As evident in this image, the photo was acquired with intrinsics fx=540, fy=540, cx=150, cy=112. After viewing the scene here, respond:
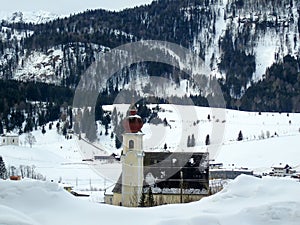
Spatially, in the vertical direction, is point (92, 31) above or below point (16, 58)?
above

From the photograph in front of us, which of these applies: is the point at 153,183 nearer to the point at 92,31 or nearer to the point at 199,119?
the point at 199,119

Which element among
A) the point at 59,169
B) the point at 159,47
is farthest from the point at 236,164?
the point at 159,47

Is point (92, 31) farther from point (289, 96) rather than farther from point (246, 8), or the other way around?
point (289, 96)

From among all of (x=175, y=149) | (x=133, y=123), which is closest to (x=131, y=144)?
(x=133, y=123)

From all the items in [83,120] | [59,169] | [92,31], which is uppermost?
[92,31]

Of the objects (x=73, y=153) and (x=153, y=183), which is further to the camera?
(x=73, y=153)

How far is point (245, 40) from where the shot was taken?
Result: 560 feet

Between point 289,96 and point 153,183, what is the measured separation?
10871cm

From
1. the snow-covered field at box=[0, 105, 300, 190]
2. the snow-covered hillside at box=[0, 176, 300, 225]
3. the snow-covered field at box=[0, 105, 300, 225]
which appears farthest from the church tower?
the snow-covered hillside at box=[0, 176, 300, 225]

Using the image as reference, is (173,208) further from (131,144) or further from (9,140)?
(9,140)

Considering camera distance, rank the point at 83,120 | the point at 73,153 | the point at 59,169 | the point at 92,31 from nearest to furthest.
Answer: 1. the point at 59,169
2. the point at 73,153
3. the point at 83,120
4. the point at 92,31

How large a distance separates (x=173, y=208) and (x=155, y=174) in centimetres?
2048

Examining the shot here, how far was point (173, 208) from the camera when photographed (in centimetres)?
834

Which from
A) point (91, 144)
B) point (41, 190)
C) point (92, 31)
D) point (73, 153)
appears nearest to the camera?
point (41, 190)
